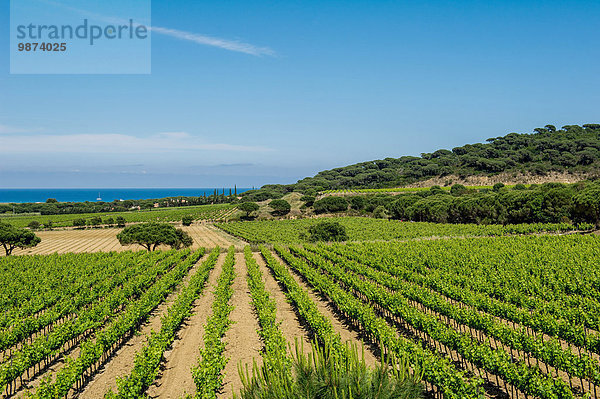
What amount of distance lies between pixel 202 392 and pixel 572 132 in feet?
548

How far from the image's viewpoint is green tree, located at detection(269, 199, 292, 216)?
329 ft

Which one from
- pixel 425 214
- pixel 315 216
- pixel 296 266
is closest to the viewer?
pixel 296 266

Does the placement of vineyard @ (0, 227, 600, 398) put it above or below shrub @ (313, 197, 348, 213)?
below

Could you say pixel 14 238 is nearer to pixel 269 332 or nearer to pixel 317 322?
pixel 269 332

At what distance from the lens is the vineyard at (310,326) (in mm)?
10094

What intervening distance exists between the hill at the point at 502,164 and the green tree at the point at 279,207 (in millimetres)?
46267

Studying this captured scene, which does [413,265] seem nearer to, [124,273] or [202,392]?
[202,392]

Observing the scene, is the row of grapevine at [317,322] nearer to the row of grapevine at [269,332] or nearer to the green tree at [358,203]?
the row of grapevine at [269,332]

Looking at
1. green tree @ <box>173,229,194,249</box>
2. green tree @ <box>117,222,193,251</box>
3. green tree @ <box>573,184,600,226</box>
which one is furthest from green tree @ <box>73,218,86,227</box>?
green tree @ <box>573,184,600,226</box>

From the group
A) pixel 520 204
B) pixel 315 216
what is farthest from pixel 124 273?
pixel 315 216

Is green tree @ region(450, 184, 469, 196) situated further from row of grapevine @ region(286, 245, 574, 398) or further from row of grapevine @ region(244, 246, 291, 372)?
row of grapevine @ region(286, 245, 574, 398)

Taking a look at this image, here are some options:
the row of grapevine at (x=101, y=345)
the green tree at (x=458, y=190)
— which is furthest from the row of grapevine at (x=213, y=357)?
the green tree at (x=458, y=190)

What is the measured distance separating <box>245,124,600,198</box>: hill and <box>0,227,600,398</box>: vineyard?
7893cm

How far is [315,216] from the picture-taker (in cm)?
9900
